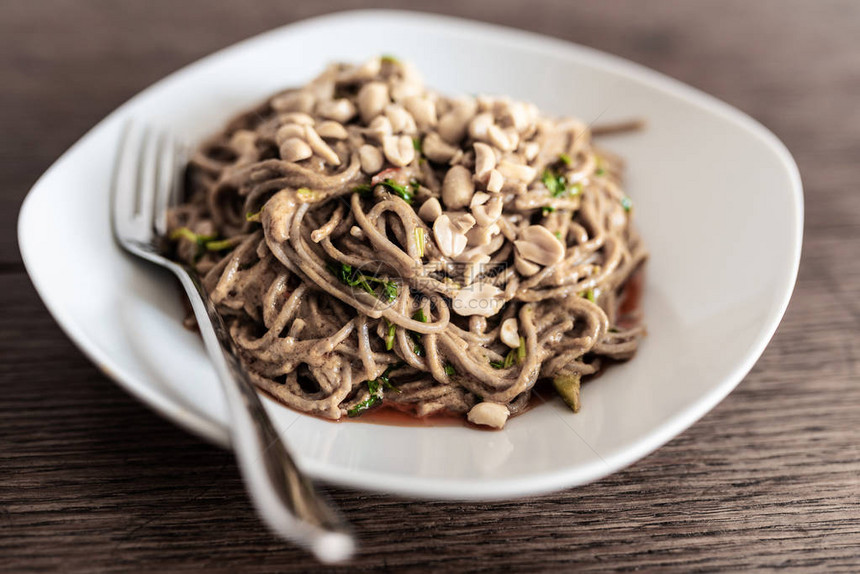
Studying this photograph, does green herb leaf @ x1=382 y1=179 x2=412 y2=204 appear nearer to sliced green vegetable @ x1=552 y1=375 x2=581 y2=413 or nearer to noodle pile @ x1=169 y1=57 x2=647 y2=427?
noodle pile @ x1=169 y1=57 x2=647 y2=427

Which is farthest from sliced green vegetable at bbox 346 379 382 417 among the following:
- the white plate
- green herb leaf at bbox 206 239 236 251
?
green herb leaf at bbox 206 239 236 251

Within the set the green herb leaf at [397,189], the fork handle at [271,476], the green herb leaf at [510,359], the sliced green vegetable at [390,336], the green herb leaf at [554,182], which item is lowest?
the green herb leaf at [510,359]

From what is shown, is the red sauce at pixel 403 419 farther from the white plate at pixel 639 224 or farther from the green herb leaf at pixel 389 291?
the green herb leaf at pixel 389 291

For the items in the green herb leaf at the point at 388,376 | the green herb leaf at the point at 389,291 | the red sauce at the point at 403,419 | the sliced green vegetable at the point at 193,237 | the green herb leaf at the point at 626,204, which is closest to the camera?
the red sauce at the point at 403,419

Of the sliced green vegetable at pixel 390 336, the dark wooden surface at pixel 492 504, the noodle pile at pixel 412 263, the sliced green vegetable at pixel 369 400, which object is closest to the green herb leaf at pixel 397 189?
the noodle pile at pixel 412 263

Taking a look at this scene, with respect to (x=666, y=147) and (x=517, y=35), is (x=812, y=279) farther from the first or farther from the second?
(x=517, y=35)

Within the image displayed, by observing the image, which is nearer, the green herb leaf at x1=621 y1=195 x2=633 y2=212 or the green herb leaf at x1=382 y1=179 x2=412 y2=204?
the green herb leaf at x1=382 y1=179 x2=412 y2=204

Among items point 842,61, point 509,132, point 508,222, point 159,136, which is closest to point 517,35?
point 509,132

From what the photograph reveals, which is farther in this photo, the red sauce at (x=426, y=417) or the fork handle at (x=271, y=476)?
the red sauce at (x=426, y=417)
